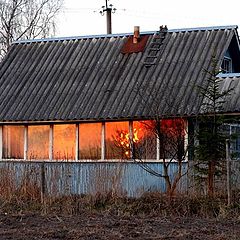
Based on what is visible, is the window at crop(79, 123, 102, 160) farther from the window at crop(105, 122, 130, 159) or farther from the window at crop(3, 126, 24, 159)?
the window at crop(3, 126, 24, 159)

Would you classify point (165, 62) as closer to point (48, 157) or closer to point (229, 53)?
point (229, 53)

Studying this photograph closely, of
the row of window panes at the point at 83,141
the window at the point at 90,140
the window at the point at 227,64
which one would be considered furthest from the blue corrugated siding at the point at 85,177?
the window at the point at 227,64

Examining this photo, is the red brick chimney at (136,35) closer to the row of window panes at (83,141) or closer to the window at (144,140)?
the row of window panes at (83,141)

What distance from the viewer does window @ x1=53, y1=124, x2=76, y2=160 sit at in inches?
821

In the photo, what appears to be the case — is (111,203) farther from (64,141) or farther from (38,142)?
(38,142)

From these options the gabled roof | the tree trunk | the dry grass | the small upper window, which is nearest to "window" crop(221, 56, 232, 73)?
the small upper window

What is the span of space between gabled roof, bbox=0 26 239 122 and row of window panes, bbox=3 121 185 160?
555mm

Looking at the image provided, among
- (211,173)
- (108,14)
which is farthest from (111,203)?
(108,14)

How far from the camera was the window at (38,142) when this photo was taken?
21.3 m

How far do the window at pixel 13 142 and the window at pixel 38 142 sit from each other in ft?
1.12

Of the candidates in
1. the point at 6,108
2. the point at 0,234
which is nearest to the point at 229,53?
the point at 6,108

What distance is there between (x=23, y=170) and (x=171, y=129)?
14.0 ft

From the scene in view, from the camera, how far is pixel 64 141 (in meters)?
21.0

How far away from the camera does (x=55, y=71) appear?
76.4 feet
